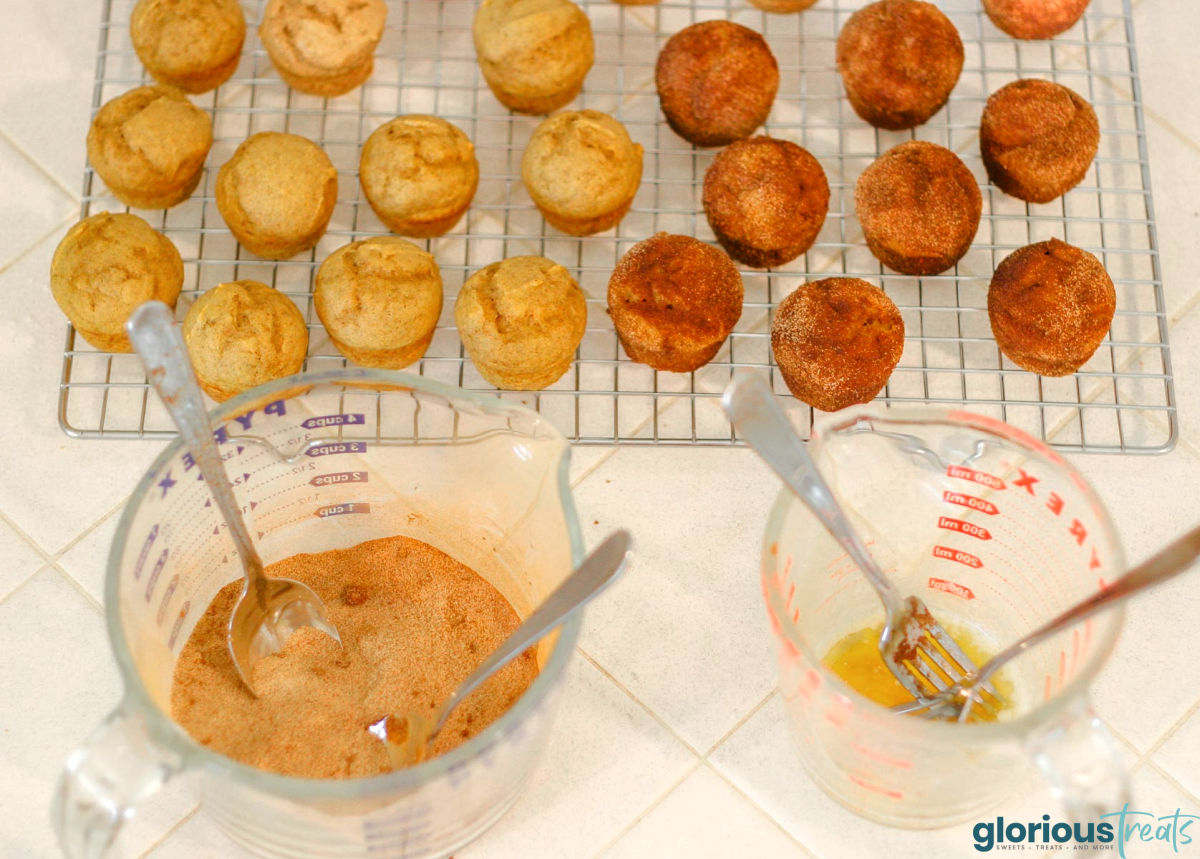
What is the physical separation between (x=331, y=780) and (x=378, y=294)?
1.90 feet

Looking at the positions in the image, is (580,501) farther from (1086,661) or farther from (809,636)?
(1086,661)

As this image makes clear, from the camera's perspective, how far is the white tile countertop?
1.25 m

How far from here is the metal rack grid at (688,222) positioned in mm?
1433

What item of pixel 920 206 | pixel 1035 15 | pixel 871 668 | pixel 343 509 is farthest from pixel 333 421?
pixel 1035 15

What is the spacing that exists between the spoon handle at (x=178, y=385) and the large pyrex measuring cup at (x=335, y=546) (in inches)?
1.3

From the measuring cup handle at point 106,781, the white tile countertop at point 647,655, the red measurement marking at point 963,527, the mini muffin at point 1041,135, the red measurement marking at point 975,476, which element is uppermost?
the mini muffin at point 1041,135

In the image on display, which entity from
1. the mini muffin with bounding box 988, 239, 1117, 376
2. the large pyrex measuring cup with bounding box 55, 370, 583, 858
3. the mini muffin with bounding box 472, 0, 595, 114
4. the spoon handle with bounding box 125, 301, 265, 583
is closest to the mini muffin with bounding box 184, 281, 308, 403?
the large pyrex measuring cup with bounding box 55, 370, 583, 858

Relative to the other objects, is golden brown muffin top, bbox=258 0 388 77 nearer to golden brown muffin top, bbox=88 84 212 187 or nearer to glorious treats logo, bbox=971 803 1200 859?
golden brown muffin top, bbox=88 84 212 187

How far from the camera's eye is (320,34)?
1473mm

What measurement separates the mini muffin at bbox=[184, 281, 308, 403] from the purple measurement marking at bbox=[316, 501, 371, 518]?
6.6 inches

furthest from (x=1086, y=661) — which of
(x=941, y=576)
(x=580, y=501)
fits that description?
(x=580, y=501)

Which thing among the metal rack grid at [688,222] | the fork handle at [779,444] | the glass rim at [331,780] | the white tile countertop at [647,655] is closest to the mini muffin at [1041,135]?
the metal rack grid at [688,222]

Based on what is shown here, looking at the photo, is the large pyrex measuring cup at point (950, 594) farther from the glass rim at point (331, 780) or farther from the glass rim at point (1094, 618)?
the glass rim at point (331, 780)

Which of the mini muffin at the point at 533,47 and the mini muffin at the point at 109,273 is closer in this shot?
the mini muffin at the point at 109,273
